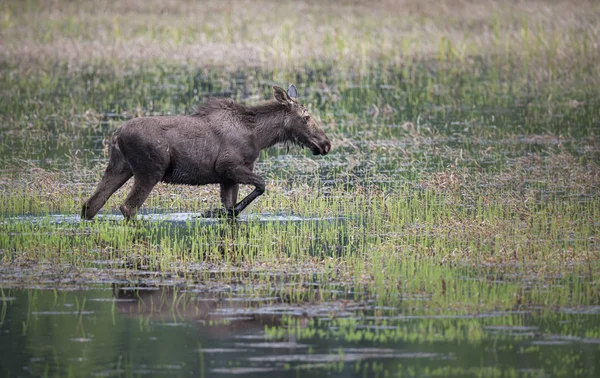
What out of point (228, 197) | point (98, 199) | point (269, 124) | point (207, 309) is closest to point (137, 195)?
point (98, 199)

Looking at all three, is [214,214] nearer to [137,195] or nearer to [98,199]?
[137,195]

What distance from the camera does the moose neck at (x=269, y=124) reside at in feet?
51.0

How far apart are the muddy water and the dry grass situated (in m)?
18.7

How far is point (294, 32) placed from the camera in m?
35.1

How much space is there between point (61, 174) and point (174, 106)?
24.2 feet

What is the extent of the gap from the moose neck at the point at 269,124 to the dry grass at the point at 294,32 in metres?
13.6

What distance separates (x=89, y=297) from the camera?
431 inches

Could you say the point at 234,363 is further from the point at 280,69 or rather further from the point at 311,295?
the point at 280,69

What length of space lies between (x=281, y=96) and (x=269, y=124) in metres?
0.40

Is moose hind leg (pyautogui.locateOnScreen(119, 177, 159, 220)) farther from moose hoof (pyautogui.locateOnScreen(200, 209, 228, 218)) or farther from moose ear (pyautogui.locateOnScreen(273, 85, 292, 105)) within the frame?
moose ear (pyautogui.locateOnScreen(273, 85, 292, 105))

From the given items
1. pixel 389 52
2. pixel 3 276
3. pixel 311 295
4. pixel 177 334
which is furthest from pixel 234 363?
pixel 389 52

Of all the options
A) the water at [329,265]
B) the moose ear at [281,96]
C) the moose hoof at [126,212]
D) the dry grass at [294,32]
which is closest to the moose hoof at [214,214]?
the water at [329,265]

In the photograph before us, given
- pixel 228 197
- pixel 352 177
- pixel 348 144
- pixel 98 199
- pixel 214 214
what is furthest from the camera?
pixel 348 144

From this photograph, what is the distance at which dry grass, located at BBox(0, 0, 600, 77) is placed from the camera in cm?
3152
